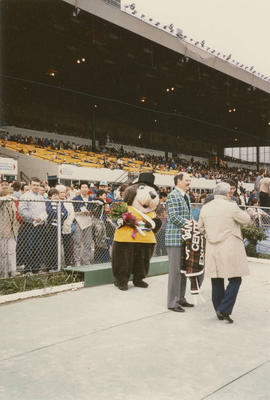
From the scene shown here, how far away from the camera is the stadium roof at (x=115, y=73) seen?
22719 millimetres

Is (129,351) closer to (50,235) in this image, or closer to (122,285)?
(122,285)

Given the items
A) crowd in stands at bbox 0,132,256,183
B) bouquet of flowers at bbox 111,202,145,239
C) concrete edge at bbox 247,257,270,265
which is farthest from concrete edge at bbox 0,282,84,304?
crowd in stands at bbox 0,132,256,183

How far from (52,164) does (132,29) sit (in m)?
7.82

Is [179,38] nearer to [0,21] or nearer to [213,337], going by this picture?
[0,21]

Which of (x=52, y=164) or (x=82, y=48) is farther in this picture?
(x=82, y=48)

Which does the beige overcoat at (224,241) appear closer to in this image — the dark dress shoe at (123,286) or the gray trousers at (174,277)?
Result: the gray trousers at (174,277)

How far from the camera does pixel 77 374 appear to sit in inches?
133

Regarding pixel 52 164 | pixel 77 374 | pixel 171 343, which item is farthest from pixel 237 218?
pixel 52 164

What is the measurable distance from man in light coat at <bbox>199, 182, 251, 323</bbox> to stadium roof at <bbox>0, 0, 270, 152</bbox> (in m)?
17.6

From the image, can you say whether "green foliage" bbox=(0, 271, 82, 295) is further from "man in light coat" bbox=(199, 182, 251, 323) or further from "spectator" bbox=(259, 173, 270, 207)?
"spectator" bbox=(259, 173, 270, 207)

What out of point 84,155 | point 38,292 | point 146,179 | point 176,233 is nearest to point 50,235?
point 38,292

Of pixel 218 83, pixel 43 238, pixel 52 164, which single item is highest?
pixel 218 83

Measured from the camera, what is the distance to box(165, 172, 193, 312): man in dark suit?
532cm

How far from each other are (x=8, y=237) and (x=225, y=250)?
321 centimetres
